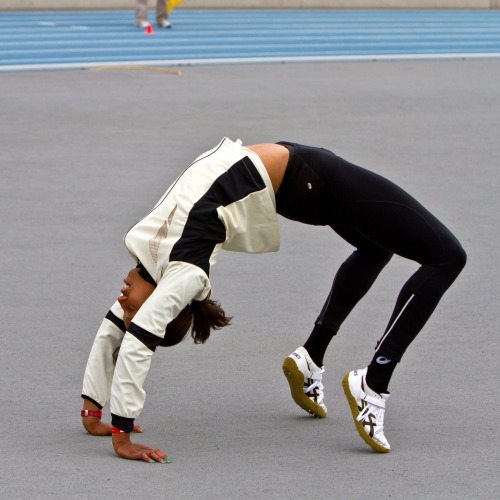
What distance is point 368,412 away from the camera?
165 inches

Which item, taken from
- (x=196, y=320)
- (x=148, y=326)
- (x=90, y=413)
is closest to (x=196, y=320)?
(x=196, y=320)

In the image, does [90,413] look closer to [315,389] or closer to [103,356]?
[103,356]

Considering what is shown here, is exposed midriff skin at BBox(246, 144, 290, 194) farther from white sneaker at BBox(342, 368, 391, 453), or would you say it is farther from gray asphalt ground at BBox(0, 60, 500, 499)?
gray asphalt ground at BBox(0, 60, 500, 499)

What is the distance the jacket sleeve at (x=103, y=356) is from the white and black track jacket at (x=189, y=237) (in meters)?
0.29

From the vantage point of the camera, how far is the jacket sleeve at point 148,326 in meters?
3.82

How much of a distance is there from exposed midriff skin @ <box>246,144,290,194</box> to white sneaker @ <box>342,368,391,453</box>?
2.56 feet

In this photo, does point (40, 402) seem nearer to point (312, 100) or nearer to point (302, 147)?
point (302, 147)

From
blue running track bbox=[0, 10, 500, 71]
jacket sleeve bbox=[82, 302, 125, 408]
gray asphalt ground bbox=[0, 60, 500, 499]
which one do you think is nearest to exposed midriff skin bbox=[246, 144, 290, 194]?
jacket sleeve bbox=[82, 302, 125, 408]

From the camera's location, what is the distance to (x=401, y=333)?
13.7 feet

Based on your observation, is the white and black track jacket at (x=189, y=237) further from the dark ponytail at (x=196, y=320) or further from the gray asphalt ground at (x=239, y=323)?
the gray asphalt ground at (x=239, y=323)

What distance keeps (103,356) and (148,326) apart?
0.50 meters

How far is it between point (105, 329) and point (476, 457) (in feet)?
4.61

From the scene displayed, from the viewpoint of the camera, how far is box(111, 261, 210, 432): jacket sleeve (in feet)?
Answer: 12.5

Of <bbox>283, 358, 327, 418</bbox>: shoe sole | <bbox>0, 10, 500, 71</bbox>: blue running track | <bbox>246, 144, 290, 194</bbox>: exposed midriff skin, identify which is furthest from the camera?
<bbox>0, 10, 500, 71</bbox>: blue running track
